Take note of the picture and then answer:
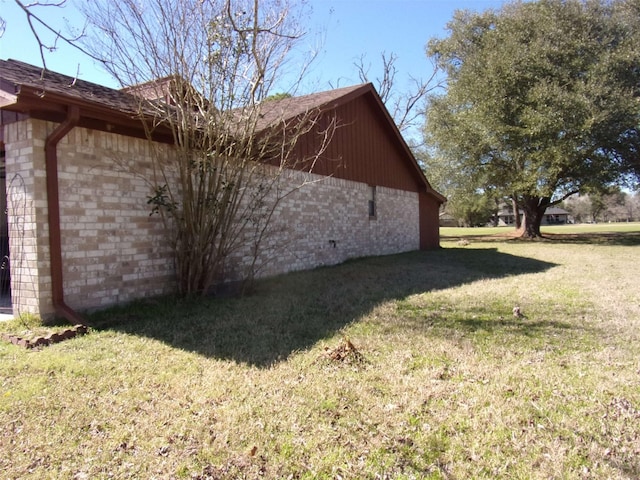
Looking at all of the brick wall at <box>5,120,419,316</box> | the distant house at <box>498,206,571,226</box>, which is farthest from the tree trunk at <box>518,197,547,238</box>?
the distant house at <box>498,206,571,226</box>

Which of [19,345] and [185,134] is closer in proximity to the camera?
[19,345]

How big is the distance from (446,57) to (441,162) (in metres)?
6.42

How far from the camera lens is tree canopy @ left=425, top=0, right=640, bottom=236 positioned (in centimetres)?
1675

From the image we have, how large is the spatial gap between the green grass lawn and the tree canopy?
13.0 metres

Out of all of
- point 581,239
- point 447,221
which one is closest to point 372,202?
point 581,239

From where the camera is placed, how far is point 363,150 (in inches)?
519

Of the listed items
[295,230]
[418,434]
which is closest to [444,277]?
[295,230]

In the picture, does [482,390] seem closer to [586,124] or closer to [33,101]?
[33,101]

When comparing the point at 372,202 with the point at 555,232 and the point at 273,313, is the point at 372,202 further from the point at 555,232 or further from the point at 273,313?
the point at 555,232

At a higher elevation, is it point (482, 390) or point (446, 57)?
point (446, 57)

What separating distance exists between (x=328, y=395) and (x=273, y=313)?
2.82 m

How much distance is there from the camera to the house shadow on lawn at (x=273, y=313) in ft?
15.5

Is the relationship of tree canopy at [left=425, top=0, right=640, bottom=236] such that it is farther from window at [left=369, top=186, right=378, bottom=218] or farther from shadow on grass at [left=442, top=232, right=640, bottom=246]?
window at [left=369, top=186, right=378, bottom=218]

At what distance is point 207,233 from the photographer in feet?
21.9
